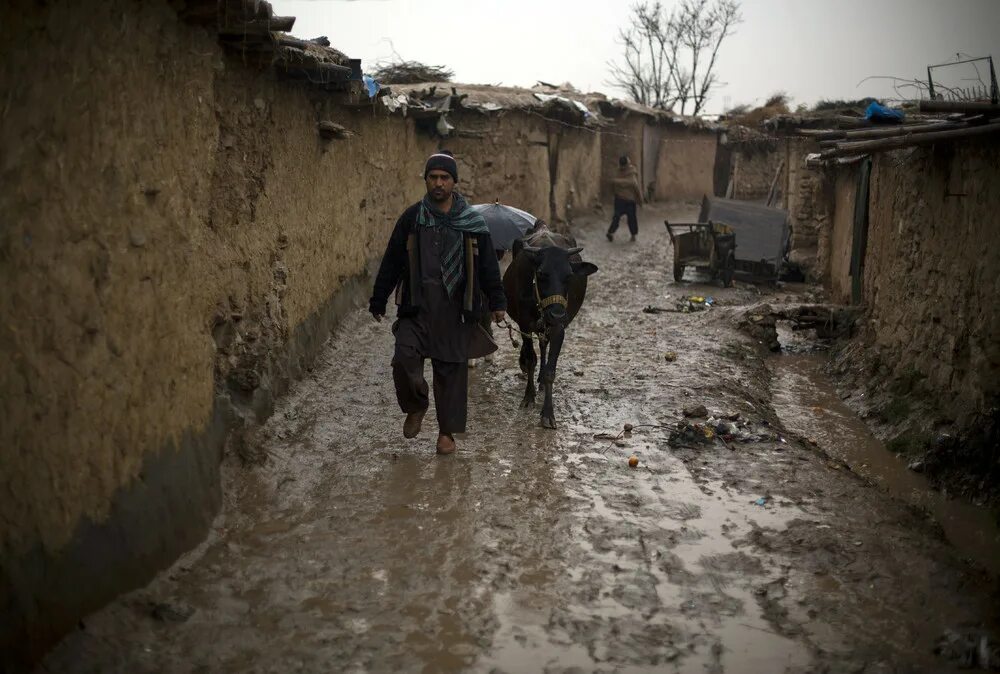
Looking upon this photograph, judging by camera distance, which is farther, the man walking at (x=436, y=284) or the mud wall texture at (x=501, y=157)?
the mud wall texture at (x=501, y=157)

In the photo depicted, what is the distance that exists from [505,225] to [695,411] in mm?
2608

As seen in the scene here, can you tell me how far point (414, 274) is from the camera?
5.42 metres

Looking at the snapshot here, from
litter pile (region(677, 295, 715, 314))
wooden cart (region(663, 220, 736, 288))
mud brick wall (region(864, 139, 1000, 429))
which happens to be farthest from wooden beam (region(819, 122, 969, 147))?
wooden cart (region(663, 220, 736, 288))

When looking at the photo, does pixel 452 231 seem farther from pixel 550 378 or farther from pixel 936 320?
pixel 936 320

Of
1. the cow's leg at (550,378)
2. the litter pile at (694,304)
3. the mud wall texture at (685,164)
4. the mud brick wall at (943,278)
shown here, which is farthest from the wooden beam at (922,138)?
the mud wall texture at (685,164)

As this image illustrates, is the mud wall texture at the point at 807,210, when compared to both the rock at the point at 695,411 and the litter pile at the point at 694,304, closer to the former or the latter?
the litter pile at the point at 694,304

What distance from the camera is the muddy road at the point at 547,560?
10.9 feet

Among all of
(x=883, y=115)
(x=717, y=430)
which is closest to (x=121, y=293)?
(x=717, y=430)

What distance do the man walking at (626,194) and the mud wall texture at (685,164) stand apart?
275 inches

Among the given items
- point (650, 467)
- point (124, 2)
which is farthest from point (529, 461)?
point (124, 2)

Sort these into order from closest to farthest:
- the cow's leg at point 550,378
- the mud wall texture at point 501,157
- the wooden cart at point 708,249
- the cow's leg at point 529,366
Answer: the cow's leg at point 550,378 < the cow's leg at point 529,366 < the wooden cart at point 708,249 < the mud wall texture at point 501,157

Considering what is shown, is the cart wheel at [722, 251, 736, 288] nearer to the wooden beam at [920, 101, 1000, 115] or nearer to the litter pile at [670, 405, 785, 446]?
the litter pile at [670, 405, 785, 446]

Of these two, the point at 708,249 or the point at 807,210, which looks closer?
the point at 708,249

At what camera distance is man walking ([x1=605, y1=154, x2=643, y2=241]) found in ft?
56.7
